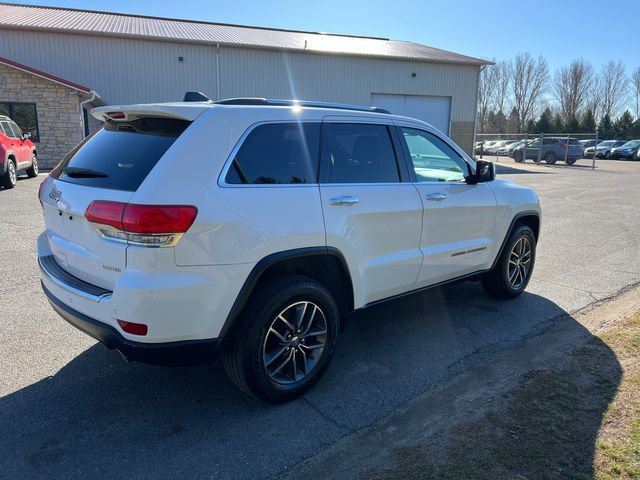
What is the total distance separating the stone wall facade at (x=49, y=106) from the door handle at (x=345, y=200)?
18.9 m

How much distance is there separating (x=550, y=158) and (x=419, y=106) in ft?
36.9

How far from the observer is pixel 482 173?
14.7 feet

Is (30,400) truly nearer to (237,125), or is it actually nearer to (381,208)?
(237,125)

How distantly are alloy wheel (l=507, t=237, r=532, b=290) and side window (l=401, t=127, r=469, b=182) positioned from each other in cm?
119

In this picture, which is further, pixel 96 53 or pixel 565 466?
pixel 96 53

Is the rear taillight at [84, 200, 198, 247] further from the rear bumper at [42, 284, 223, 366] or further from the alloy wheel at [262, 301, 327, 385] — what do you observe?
the alloy wheel at [262, 301, 327, 385]

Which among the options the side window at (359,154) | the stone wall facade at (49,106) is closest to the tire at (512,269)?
the side window at (359,154)

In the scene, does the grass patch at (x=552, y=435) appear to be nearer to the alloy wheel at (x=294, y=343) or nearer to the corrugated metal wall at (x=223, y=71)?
the alloy wheel at (x=294, y=343)

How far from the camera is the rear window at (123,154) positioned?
2.79m

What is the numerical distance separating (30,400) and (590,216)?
35.8 feet

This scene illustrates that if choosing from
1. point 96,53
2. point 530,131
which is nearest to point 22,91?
point 96,53

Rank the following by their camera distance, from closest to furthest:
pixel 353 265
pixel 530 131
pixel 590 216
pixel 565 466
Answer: pixel 565 466 → pixel 353 265 → pixel 590 216 → pixel 530 131

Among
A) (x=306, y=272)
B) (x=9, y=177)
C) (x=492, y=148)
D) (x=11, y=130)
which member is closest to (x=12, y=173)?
(x=9, y=177)

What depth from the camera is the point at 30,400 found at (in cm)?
318
